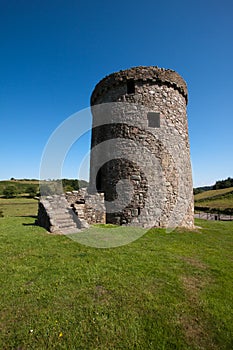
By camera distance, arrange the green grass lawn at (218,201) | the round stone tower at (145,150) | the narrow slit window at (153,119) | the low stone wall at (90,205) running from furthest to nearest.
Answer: the green grass lawn at (218,201) → the narrow slit window at (153,119) → the round stone tower at (145,150) → the low stone wall at (90,205)

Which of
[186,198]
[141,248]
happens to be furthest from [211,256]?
[186,198]

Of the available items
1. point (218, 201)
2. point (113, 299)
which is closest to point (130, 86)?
point (113, 299)

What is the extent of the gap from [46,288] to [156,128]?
1042 cm

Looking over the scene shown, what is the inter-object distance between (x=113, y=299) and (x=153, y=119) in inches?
421

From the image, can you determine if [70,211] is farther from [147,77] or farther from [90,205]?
[147,77]

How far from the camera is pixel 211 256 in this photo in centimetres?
677

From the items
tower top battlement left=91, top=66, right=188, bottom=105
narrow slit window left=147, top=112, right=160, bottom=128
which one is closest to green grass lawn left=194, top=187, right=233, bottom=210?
tower top battlement left=91, top=66, right=188, bottom=105

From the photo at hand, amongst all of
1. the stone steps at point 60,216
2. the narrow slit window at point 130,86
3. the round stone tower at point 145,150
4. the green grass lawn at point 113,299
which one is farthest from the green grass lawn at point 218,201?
the green grass lawn at point 113,299

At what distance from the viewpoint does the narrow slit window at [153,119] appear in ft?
39.8

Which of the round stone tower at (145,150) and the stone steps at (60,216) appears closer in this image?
the stone steps at (60,216)

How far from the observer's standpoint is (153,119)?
12.2m

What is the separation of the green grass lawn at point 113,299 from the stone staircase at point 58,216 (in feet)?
7.56

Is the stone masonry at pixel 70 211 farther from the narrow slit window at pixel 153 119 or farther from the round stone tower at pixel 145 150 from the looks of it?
the narrow slit window at pixel 153 119

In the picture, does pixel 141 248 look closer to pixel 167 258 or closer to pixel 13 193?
pixel 167 258
